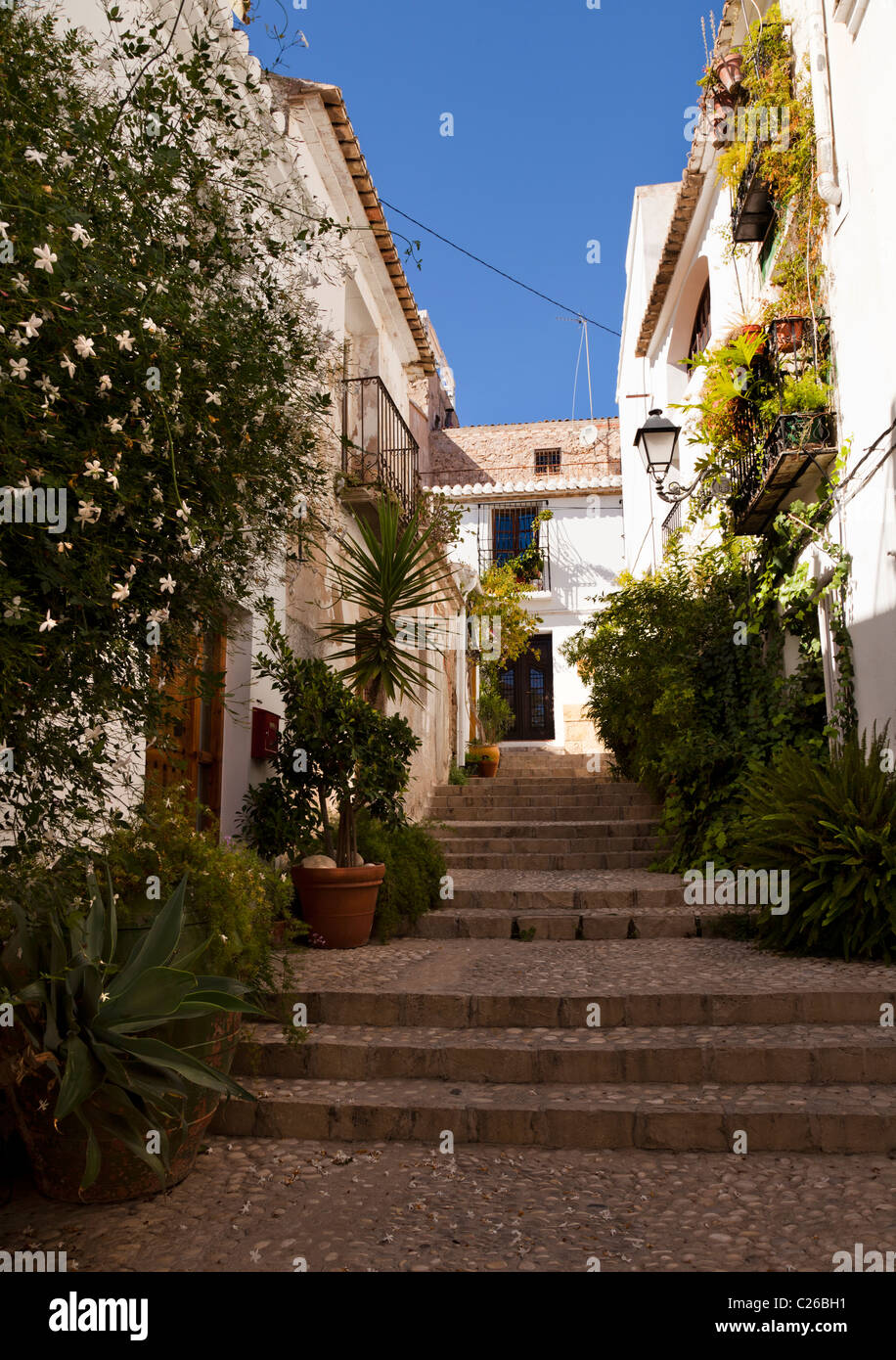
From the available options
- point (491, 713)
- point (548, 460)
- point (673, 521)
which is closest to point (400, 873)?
point (673, 521)

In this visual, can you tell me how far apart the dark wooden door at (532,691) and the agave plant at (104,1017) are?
17.0 m

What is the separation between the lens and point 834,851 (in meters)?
5.34

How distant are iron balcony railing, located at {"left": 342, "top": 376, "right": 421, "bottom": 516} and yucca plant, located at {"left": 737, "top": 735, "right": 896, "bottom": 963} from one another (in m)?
3.92

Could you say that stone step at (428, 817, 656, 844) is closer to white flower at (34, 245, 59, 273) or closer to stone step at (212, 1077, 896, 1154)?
stone step at (212, 1077, 896, 1154)

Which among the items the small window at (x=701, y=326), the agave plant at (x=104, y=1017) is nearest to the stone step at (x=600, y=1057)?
the agave plant at (x=104, y=1017)

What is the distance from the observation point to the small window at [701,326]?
1126 cm

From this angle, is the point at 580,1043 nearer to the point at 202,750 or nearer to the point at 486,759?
the point at 202,750

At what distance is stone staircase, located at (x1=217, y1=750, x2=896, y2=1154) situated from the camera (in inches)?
143

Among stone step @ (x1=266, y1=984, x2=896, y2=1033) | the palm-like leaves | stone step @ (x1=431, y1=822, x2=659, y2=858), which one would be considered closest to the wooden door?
the palm-like leaves

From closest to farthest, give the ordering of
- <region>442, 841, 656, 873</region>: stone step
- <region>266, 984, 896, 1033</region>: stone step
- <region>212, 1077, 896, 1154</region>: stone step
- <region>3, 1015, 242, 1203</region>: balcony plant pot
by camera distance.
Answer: <region>3, 1015, 242, 1203</region>: balcony plant pot, <region>212, 1077, 896, 1154</region>: stone step, <region>266, 984, 896, 1033</region>: stone step, <region>442, 841, 656, 873</region>: stone step

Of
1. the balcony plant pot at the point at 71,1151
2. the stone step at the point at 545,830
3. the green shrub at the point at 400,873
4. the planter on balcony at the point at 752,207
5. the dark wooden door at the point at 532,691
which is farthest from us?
the dark wooden door at the point at 532,691

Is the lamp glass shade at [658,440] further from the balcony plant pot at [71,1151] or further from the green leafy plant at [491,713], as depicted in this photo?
the balcony plant pot at [71,1151]

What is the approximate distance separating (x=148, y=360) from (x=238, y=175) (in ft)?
4.26

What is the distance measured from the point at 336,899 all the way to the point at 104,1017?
3.20m
